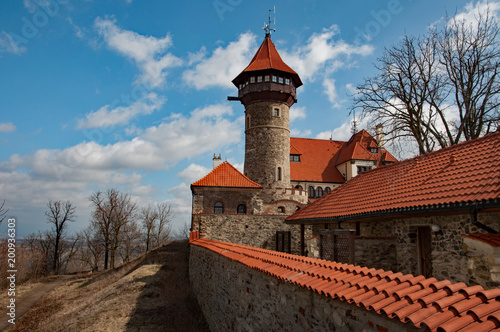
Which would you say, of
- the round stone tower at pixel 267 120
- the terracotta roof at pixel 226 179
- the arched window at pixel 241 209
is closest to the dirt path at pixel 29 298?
the terracotta roof at pixel 226 179

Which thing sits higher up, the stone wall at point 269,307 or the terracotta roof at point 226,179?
the terracotta roof at point 226,179

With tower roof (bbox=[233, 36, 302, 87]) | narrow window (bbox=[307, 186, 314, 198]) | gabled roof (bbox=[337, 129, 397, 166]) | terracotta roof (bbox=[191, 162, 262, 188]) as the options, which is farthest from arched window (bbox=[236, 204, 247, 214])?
gabled roof (bbox=[337, 129, 397, 166])

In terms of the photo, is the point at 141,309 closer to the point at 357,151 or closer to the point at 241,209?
the point at 241,209

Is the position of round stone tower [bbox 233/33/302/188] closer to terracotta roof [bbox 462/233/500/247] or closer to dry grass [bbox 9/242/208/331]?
dry grass [bbox 9/242/208/331]

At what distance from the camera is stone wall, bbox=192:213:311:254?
2019 centimetres

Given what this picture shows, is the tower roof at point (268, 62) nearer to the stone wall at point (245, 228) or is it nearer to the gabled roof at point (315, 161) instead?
the gabled roof at point (315, 161)

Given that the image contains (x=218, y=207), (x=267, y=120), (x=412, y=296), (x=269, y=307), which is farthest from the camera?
(x=267, y=120)

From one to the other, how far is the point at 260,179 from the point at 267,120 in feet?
15.1

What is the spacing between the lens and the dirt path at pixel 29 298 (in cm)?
1806

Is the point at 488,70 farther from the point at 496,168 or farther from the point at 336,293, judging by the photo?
the point at 336,293

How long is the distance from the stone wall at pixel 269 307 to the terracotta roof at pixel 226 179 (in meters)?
12.3

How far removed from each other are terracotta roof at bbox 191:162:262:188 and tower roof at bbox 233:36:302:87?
25.7 ft

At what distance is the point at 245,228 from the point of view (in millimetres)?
20656

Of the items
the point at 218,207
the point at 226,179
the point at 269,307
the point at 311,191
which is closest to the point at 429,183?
the point at 269,307
